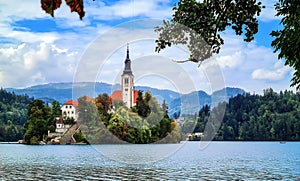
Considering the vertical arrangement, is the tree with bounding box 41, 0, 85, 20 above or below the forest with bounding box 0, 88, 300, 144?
below

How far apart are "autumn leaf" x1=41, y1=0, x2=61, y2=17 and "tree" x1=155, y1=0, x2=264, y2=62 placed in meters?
6.56

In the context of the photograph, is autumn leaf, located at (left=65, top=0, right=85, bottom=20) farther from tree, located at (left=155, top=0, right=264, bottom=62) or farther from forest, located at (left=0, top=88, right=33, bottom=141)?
forest, located at (left=0, top=88, right=33, bottom=141)

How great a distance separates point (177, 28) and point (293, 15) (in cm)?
220

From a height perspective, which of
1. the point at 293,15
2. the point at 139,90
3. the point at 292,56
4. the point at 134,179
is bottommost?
the point at 134,179

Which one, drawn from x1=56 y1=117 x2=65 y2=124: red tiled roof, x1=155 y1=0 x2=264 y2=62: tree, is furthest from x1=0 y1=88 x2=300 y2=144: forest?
x1=155 y1=0 x2=264 y2=62: tree

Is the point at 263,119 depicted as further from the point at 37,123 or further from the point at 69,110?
the point at 37,123

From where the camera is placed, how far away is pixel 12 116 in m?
138

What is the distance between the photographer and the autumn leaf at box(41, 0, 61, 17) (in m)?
2.24

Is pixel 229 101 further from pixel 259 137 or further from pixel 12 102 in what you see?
pixel 12 102

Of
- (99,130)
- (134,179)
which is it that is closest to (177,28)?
(134,179)

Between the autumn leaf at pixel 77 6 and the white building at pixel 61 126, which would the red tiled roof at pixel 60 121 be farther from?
the autumn leaf at pixel 77 6

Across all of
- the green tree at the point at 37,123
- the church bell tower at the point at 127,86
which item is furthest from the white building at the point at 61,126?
the church bell tower at the point at 127,86

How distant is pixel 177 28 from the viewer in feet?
29.6

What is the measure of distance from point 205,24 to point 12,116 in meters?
135
